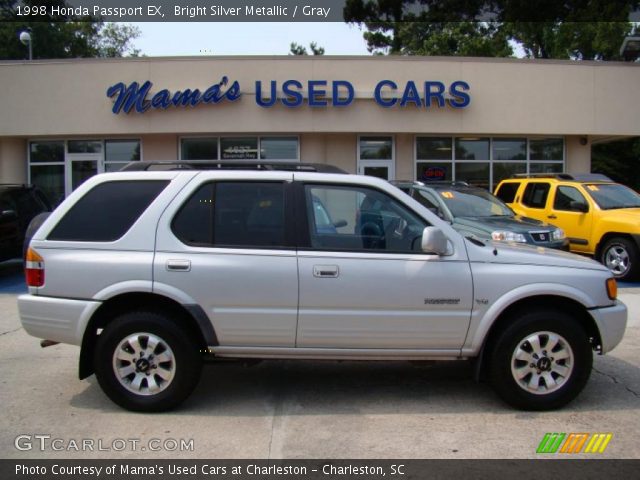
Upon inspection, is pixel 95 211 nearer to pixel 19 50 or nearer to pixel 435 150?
pixel 435 150

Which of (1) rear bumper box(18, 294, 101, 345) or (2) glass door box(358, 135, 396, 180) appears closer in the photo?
(1) rear bumper box(18, 294, 101, 345)

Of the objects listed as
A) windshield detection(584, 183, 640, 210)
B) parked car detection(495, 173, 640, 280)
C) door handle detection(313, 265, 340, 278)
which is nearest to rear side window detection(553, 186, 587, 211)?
parked car detection(495, 173, 640, 280)

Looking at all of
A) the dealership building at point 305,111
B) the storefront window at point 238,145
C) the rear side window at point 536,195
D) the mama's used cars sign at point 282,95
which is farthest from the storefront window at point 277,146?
the rear side window at point 536,195

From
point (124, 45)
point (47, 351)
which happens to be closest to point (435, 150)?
point (47, 351)

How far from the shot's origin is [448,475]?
360 centimetres

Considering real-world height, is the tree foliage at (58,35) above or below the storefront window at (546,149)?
above

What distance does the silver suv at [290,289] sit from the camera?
441 centimetres

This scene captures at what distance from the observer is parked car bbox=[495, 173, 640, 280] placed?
34.1 ft

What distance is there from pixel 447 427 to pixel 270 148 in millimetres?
13834

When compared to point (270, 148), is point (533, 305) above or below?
below

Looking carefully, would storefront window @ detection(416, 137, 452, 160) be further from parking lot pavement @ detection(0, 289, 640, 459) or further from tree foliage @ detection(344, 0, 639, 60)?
parking lot pavement @ detection(0, 289, 640, 459)

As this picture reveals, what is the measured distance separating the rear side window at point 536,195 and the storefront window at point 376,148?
6023mm

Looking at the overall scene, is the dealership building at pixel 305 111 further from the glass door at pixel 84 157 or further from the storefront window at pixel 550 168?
the storefront window at pixel 550 168

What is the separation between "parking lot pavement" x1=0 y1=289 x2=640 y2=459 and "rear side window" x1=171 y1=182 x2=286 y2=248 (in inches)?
52.9
